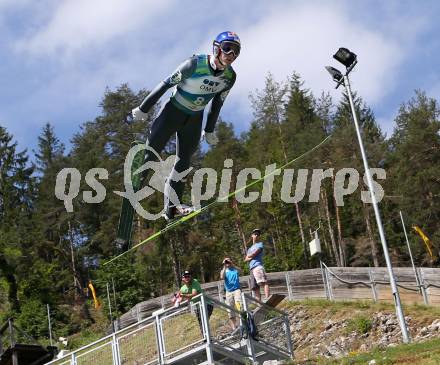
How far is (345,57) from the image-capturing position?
1883cm

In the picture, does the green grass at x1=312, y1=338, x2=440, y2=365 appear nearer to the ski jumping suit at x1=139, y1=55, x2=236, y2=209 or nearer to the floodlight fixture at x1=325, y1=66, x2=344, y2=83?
the ski jumping suit at x1=139, y1=55, x2=236, y2=209

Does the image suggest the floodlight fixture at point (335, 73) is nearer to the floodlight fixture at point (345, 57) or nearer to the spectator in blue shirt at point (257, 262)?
the floodlight fixture at point (345, 57)

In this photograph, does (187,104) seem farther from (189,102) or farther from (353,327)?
(353,327)

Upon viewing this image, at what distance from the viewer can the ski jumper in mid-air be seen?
1132 centimetres

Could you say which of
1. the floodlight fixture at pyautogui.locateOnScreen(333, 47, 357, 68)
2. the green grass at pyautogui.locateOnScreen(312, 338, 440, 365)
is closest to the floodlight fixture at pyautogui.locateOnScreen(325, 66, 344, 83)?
the floodlight fixture at pyautogui.locateOnScreen(333, 47, 357, 68)

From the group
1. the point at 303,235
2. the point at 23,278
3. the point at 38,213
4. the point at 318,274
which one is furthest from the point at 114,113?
the point at 318,274

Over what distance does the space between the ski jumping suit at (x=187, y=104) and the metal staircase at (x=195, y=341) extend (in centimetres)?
207

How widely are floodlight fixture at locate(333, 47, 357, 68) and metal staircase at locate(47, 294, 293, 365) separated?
856 centimetres

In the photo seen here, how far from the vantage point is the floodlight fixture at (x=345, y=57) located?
18642mm

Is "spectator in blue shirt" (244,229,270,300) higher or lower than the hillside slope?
higher

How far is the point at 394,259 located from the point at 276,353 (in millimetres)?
32767

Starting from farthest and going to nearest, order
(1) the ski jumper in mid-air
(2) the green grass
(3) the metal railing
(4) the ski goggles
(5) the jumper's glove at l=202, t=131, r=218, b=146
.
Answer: (3) the metal railing
(5) the jumper's glove at l=202, t=131, r=218, b=146
(1) the ski jumper in mid-air
(4) the ski goggles
(2) the green grass

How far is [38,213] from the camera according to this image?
53875 millimetres

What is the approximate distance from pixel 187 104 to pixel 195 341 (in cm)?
391
